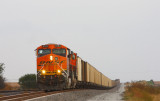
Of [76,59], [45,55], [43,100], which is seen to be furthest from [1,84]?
[43,100]

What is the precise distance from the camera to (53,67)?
22.0 metres

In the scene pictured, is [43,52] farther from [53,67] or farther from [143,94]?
[143,94]

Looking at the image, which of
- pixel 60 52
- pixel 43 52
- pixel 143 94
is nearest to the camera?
pixel 143 94

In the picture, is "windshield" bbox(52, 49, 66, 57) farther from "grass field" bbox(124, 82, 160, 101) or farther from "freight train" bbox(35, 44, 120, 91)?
"grass field" bbox(124, 82, 160, 101)

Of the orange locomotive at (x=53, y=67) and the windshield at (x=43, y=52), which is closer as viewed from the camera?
the orange locomotive at (x=53, y=67)

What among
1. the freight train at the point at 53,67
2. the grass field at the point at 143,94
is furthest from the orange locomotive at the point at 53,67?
the grass field at the point at 143,94

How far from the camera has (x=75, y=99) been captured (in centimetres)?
1992

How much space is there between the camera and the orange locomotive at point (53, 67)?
21.7 metres

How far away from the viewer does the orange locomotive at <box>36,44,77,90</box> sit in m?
21.7

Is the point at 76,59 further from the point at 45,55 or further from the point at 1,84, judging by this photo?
the point at 1,84

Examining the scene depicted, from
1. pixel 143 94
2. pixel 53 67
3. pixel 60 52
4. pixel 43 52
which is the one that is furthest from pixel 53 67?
pixel 143 94

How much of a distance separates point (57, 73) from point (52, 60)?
1165 mm

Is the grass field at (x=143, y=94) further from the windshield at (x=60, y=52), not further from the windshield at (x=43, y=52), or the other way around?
the windshield at (x=43, y=52)

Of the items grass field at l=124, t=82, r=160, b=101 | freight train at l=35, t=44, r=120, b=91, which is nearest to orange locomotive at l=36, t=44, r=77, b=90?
freight train at l=35, t=44, r=120, b=91
